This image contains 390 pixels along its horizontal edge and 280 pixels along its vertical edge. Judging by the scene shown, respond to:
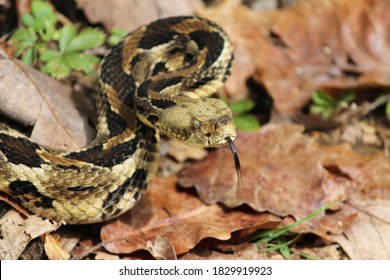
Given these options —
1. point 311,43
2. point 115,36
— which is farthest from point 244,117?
point 311,43

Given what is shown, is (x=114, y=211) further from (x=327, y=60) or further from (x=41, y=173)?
(x=327, y=60)

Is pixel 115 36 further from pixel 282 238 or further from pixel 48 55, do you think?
pixel 282 238

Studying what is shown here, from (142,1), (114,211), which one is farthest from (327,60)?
(114,211)

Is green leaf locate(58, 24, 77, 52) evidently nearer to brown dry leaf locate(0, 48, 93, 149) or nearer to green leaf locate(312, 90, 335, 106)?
brown dry leaf locate(0, 48, 93, 149)

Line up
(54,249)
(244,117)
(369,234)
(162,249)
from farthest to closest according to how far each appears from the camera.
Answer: (244,117) < (369,234) < (162,249) < (54,249)

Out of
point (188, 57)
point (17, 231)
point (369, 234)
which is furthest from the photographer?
point (188, 57)

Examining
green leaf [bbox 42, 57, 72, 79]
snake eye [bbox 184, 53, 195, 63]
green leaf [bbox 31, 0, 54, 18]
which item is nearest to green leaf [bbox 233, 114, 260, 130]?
→ snake eye [bbox 184, 53, 195, 63]

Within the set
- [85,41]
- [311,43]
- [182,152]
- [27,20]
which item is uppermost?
[27,20]

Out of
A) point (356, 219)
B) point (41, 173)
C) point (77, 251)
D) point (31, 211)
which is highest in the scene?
point (41, 173)
